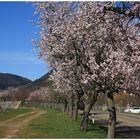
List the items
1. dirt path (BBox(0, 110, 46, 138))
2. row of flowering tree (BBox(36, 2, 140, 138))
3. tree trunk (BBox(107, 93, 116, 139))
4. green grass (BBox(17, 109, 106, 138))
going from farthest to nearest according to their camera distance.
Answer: dirt path (BBox(0, 110, 46, 138)) < green grass (BBox(17, 109, 106, 138)) < tree trunk (BBox(107, 93, 116, 139)) < row of flowering tree (BBox(36, 2, 140, 138))

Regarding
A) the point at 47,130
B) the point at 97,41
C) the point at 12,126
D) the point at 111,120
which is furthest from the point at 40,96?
the point at 97,41

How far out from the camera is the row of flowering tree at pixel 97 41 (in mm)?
18344

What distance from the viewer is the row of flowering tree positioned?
722 inches

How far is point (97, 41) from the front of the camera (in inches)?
908

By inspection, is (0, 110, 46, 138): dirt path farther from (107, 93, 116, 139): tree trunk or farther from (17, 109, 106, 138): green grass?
(107, 93, 116, 139): tree trunk

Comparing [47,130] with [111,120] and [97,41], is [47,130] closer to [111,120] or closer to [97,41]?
[111,120]

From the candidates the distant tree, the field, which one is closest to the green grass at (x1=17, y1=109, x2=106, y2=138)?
the field

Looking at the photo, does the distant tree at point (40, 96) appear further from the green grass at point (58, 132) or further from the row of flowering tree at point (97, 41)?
the row of flowering tree at point (97, 41)

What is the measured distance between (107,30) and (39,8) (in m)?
5.48

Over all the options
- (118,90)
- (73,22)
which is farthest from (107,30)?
(118,90)

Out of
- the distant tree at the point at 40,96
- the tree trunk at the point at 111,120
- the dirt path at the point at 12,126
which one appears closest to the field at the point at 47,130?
the dirt path at the point at 12,126

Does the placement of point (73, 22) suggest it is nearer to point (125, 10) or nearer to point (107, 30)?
point (107, 30)

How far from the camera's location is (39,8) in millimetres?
25062

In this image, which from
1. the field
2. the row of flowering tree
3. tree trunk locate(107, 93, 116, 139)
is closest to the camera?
the row of flowering tree
